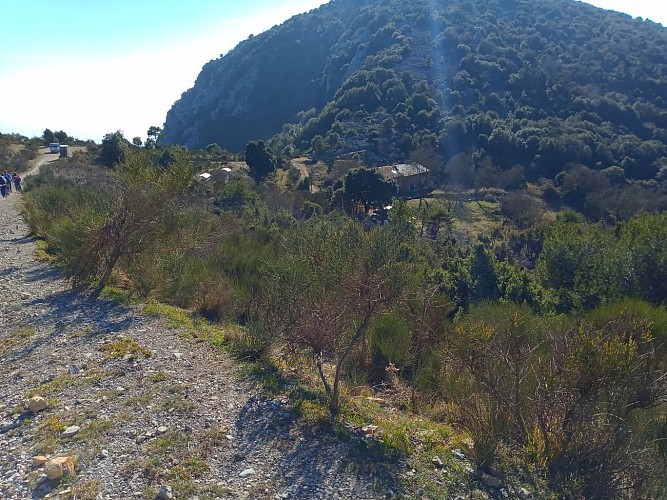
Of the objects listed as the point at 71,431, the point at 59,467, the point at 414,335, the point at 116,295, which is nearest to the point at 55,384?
the point at 71,431

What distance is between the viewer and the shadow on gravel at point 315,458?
4227 millimetres

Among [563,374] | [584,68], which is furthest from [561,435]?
[584,68]

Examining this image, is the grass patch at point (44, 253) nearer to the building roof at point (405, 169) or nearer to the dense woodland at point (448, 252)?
the dense woodland at point (448, 252)

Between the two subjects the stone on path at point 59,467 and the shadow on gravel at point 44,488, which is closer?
the shadow on gravel at point 44,488

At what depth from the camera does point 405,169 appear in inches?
1998

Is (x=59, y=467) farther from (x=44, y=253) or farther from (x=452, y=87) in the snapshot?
(x=452, y=87)

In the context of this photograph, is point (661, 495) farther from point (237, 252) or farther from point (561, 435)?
point (237, 252)

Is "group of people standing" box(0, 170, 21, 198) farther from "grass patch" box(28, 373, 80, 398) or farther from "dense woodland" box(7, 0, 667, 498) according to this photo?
"grass patch" box(28, 373, 80, 398)

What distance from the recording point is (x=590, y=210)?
46.9 metres

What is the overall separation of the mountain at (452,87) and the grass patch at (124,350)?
4897 centimetres

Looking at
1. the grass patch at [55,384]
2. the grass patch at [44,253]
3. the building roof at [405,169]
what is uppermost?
the grass patch at [44,253]

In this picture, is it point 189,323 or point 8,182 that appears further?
point 8,182

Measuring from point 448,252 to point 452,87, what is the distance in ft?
177

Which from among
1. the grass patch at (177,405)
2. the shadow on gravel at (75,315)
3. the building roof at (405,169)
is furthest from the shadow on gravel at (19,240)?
the building roof at (405,169)
